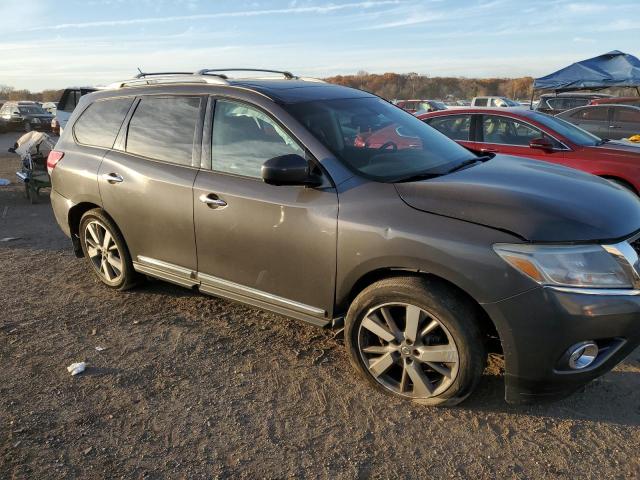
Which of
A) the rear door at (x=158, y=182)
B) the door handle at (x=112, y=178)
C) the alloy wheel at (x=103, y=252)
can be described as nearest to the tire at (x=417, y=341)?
the rear door at (x=158, y=182)

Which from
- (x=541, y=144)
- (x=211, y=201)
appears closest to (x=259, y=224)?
(x=211, y=201)

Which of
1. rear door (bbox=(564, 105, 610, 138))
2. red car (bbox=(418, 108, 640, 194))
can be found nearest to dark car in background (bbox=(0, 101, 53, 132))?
rear door (bbox=(564, 105, 610, 138))

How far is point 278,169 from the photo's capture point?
2.91m

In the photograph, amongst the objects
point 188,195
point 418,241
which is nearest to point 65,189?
point 188,195

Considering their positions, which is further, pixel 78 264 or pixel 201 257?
pixel 78 264

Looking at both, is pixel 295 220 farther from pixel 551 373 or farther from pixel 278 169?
pixel 551 373

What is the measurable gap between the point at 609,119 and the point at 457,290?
1310 centimetres

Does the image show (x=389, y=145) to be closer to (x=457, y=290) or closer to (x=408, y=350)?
(x=457, y=290)

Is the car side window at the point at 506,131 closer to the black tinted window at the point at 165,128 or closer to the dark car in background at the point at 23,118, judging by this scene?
the black tinted window at the point at 165,128

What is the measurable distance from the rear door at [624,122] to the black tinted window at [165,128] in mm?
12809

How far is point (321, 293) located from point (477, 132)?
5.28 metres

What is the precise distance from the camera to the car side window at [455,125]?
755 cm

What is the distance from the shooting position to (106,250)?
178 inches

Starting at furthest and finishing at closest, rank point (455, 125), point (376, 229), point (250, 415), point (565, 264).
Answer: point (455, 125) < point (250, 415) < point (376, 229) < point (565, 264)
